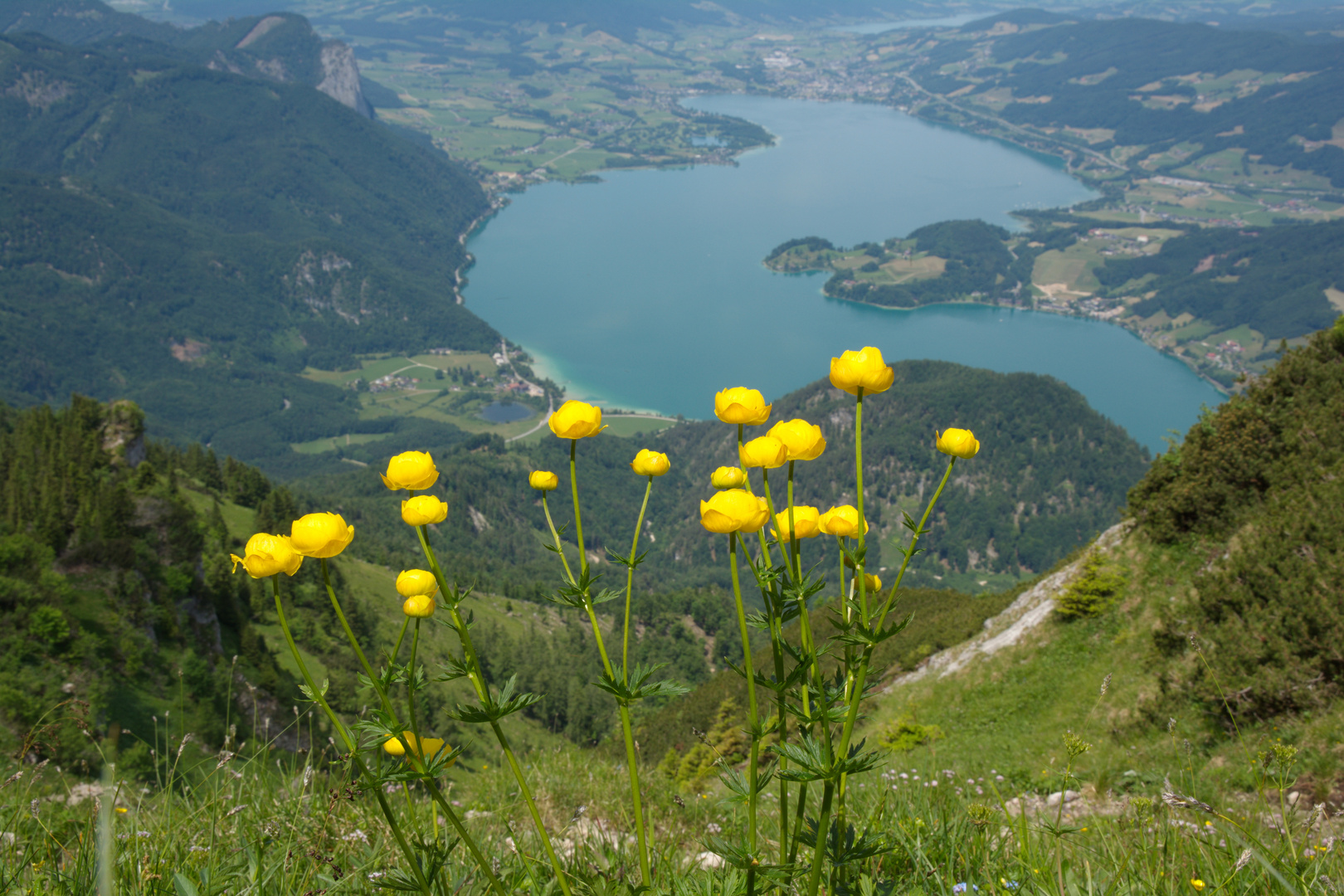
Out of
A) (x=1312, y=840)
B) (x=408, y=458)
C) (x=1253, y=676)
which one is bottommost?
(x=1253, y=676)

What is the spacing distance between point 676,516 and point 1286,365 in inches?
5081

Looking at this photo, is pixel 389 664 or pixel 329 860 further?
pixel 329 860

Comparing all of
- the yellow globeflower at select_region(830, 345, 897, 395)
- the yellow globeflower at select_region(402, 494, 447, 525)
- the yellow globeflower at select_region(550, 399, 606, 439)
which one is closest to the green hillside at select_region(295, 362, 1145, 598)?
the yellow globeflower at select_region(550, 399, 606, 439)

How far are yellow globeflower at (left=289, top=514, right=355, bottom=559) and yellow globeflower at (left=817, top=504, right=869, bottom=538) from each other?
4.24 feet

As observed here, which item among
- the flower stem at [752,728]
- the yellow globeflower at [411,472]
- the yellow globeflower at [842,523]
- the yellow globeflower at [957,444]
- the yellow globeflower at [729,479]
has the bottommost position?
the flower stem at [752,728]

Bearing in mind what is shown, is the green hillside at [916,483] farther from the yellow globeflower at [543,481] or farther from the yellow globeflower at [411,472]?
the yellow globeflower at [411,472]

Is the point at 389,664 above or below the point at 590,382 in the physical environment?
above

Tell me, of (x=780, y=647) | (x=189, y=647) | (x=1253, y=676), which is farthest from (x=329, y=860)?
(x=189, y=647)

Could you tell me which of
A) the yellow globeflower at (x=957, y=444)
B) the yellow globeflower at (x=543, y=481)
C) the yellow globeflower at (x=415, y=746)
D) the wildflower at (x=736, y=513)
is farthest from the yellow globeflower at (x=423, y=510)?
the yellow globeflower at (x=957, y=444)

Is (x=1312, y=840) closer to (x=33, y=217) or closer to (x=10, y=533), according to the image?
(x=10, y=533)

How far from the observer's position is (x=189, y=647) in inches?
1115

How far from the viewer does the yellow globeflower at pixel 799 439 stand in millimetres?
2006

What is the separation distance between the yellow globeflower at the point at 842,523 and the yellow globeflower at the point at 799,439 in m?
0.18

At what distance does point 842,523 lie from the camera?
2.12 m
